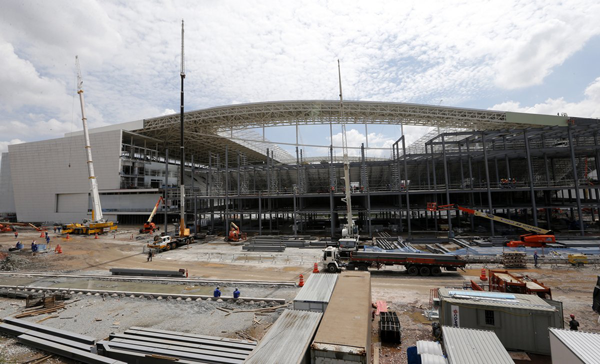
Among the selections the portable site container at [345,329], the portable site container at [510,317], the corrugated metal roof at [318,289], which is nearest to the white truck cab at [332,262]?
the corrugated metal roof at [318,289]

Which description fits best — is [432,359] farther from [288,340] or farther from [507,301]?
[507,301]

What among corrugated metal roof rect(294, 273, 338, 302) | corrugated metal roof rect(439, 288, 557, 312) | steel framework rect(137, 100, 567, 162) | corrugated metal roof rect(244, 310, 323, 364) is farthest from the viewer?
steel framework rect(137, 100, 567, 162)

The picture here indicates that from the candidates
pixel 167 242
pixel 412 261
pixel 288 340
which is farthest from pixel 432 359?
pixel 167 242

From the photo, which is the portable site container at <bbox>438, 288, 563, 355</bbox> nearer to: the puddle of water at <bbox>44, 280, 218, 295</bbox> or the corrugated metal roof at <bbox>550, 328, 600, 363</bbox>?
the corrugated metal roof at <bbox>550, 328, 600, 363</bbox>

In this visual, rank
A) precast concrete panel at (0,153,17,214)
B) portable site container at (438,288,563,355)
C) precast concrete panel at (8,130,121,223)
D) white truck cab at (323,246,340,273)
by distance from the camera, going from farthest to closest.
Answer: precast concrete panel at (0,153,17,214), precast concrete panel at (8,130,121,223), white truck cab at (323,246,340,273), portable site container at (438,288,563,355)

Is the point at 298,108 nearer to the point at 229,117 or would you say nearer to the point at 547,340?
the point at 229,117

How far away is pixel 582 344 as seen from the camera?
20.6 feet

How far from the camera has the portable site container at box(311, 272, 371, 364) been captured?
21.4 feet

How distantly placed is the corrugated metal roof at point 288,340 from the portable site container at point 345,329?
361 mm

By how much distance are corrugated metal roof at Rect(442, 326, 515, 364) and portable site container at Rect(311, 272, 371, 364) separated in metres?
2.22

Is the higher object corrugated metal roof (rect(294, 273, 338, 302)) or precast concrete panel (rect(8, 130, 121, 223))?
precast concrete panel (rect(8, 130, 121, 223))

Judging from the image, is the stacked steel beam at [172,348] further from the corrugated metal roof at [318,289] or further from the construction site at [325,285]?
the corrugated metal roof at [318,289]

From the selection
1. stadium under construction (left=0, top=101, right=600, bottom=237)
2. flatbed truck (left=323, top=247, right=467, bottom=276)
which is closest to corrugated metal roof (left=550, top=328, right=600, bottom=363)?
flatbed truck (left=323, top=247, right=467, bottom=276)

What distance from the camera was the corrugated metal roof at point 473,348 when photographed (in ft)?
21.6
